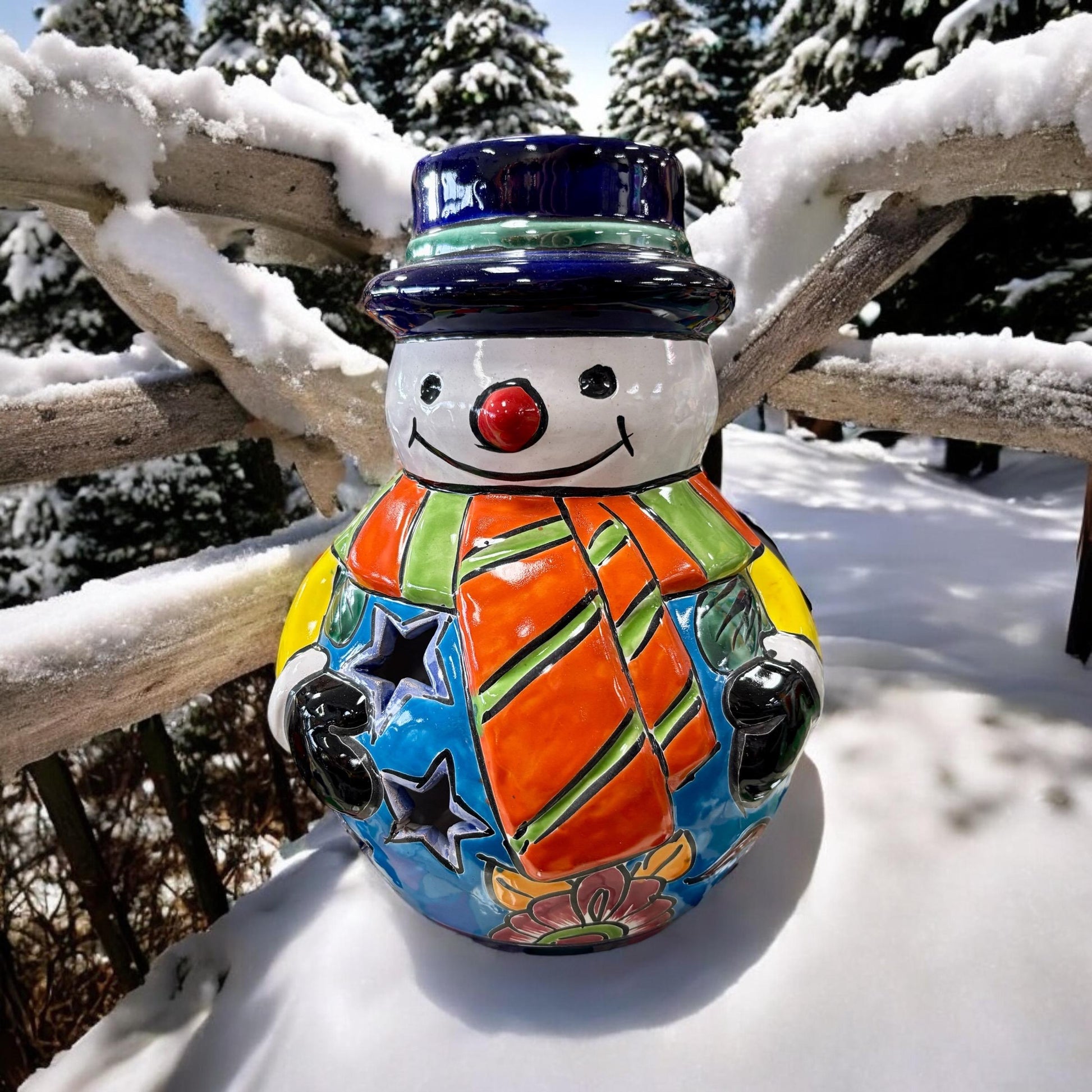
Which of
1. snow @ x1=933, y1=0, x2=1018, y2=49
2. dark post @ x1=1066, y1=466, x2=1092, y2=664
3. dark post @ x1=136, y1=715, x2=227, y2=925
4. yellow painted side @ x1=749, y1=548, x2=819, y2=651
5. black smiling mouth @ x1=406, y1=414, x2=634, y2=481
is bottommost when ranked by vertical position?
dark post @ x1=136, y1=715, x2=227, y2=925

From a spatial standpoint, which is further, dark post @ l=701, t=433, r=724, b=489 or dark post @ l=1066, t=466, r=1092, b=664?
dark post @ l=701, t=433, r=724, b=489

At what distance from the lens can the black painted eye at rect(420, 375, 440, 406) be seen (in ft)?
3.95

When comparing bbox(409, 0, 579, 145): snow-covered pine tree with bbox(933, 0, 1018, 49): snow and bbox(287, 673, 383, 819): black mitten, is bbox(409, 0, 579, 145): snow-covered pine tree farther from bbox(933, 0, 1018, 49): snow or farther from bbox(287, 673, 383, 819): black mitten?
bbox(287, 673, 383, 819): black mitten

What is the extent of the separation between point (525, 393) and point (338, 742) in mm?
592

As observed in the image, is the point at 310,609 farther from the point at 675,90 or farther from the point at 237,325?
the point at 675,90

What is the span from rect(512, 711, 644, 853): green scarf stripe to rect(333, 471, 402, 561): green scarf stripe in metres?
0.54

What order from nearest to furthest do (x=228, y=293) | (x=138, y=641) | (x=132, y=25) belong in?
(x=138, y=641) < (x=228, y=293) < (x=132, y=25)

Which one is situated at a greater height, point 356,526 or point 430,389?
point 430,389

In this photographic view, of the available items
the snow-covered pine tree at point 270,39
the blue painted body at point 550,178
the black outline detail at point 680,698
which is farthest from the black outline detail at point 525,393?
the snow-covered pine tree at point 270,39

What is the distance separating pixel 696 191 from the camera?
9.77m

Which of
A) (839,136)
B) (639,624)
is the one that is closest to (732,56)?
(839,136)

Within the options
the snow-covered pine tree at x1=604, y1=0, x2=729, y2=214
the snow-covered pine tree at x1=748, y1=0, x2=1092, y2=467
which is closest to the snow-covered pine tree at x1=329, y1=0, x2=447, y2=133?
the snow-covered pine tree at x1=604, y1=0, x2=729, y2=214

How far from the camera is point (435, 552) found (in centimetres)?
121

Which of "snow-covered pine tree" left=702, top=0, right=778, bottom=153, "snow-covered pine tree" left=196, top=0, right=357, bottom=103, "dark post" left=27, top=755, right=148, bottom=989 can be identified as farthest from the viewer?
"snow-covered pine tree" left=702, top=0, right=778, bottom=153
